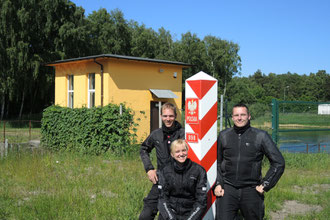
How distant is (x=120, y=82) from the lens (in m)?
17.2

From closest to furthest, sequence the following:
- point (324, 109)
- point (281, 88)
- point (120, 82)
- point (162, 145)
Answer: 1. point (162, 145)
2. point (324, 109)
3. point (120, 82)
4. point (281, 88)

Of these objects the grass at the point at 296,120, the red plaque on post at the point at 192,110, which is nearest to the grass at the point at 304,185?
the grass at the point at 296,120

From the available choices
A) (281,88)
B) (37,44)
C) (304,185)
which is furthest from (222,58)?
(281,88)

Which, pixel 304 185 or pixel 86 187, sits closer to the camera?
pixel 86 187

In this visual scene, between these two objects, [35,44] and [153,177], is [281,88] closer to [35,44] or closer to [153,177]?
[35,44]

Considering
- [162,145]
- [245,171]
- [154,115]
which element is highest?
[162,145]

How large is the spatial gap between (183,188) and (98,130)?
943cm

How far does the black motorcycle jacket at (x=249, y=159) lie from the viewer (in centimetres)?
364

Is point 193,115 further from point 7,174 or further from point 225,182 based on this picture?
point 7,174

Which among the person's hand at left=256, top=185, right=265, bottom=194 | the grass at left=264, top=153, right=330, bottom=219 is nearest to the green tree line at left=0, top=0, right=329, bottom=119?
the grass at left=264, top=153, right=330, bottom=219

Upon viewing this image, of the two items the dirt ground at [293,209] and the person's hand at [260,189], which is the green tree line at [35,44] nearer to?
the dirt ground at [293,209]

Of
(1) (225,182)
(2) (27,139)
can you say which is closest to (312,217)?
(1) (225,182)

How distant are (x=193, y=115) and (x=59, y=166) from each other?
625 cm

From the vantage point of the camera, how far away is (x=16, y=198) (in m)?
6.36
